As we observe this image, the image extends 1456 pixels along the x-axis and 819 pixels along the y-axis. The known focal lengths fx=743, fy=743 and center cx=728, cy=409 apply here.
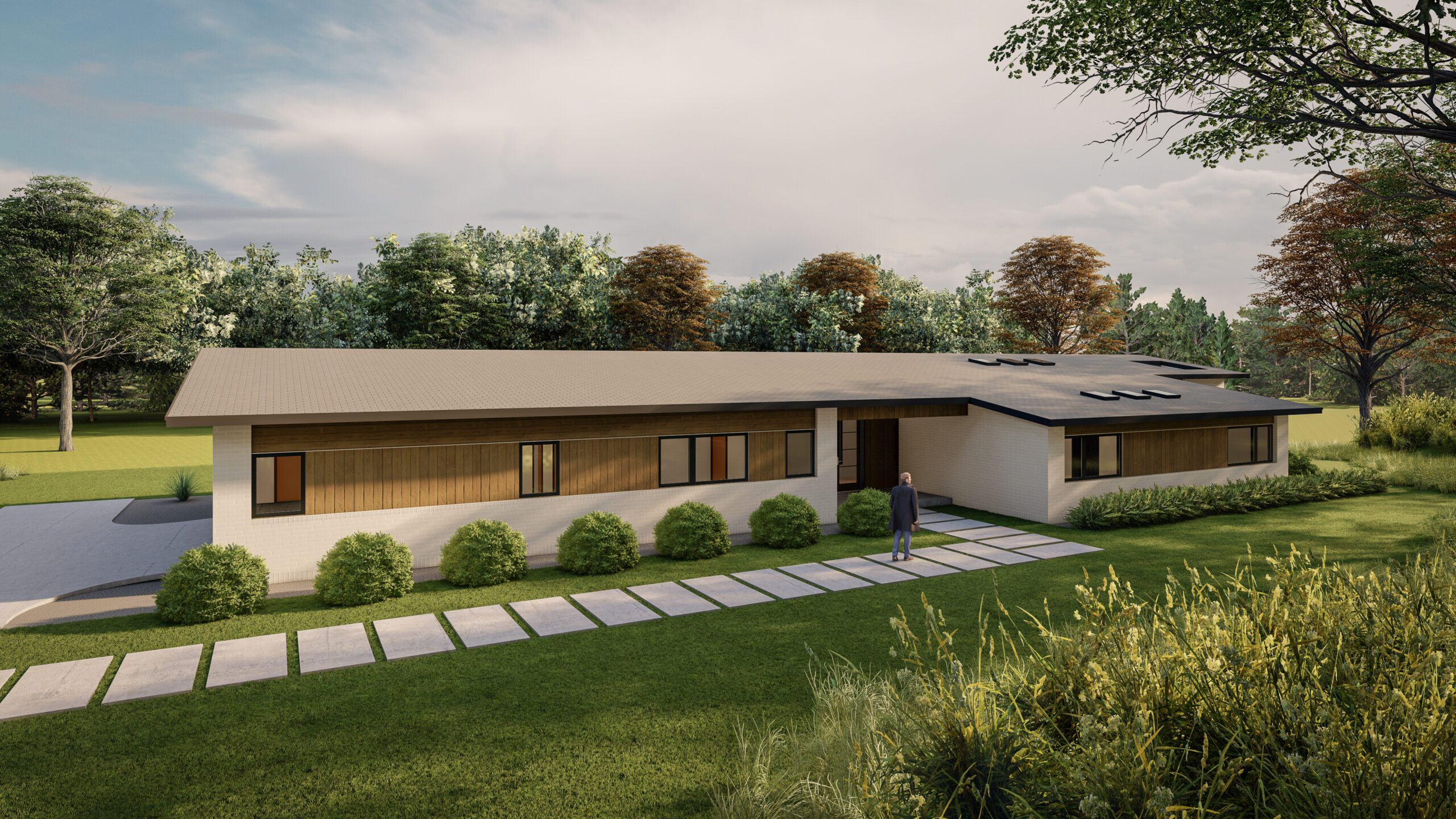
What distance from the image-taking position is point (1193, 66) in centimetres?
1251

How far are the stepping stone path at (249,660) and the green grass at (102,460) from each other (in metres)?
8.18

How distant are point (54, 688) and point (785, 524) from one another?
9.89 metres

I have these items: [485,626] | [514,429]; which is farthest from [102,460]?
[485,626]

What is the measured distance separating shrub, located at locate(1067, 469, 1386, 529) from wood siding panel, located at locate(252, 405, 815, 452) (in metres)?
4.85

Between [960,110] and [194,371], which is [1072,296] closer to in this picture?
[960,110]

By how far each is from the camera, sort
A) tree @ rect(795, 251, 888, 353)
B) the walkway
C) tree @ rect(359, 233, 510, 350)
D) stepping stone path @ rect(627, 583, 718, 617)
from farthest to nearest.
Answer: tree @ rect(795, 251, 888, 353), tree @ rect(359, 233, 510, 350), stepping stone path @ rect(627, 583, 718, 617), the walkway

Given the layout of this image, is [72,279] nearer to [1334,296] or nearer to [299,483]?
[299,483]

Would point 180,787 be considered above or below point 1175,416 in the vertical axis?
below

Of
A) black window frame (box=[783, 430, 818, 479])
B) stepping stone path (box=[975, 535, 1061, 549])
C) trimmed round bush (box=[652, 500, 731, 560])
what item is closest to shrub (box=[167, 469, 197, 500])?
trimmed round bush (box=[652, 500, 731, 560])

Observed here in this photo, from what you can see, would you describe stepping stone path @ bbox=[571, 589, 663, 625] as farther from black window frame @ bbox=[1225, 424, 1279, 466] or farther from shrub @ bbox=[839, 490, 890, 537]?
black window frame @ bbox=[1225, 424, 1279, 466]

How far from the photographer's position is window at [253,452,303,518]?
1132 centimetres

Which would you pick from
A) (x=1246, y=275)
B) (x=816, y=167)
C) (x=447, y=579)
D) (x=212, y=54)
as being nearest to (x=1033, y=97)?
(x=816, y=167)

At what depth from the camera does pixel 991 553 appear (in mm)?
13055

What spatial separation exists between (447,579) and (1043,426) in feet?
39.6
